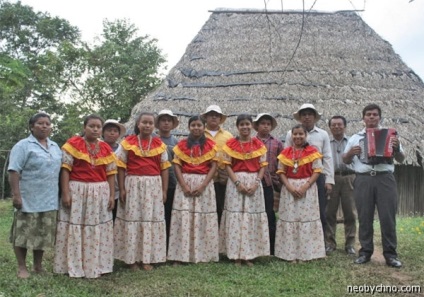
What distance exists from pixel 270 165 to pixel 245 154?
1.68 feet

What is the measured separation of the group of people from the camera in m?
4.25

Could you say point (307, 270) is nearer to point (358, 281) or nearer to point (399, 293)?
point (358, 281)

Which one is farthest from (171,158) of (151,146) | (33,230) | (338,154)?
(338,154)

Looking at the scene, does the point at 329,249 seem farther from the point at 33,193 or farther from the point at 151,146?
the point at 33,193

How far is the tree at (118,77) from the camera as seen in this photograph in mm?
15602

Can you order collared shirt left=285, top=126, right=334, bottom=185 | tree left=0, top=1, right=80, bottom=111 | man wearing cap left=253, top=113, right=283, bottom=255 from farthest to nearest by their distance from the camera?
tree left=0, top=1, right=80, bottom=111 < collared shirt left=285, top=126, right=334, bottom=185 < man wearing cap left=253, top=113, right=283, bottom=255

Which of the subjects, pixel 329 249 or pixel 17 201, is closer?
pixel 17 201

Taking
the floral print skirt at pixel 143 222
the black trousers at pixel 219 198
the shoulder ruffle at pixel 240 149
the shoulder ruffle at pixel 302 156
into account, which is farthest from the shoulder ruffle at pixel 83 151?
the shoulder ruffle at pixel 302 156

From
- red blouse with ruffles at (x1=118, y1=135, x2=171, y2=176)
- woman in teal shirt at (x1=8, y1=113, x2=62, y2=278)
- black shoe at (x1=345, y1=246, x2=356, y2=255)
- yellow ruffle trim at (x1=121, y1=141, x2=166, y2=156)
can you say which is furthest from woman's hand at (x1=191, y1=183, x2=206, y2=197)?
black shoe at (x1=345, y1=246, x2=356, y2=255)

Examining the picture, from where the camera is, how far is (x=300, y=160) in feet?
16.0

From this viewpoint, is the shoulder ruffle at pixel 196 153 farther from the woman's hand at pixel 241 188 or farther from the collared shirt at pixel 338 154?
the collared shirt at pixel 338 154

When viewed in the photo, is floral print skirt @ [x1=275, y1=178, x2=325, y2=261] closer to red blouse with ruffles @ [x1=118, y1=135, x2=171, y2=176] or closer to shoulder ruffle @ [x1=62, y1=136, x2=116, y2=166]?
red blouse with ruffles @ [x1=118, y1=135, x2=171, y2=176]

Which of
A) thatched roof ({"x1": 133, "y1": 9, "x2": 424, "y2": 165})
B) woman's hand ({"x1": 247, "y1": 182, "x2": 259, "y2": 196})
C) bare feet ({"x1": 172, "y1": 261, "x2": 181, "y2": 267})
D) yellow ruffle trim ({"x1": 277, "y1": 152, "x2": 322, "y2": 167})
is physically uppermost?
thatched roof ({"x1": 133, "y1": 9, "x2": 424, "y2": 165})

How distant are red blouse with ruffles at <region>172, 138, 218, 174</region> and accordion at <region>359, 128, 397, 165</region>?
1557 mm
